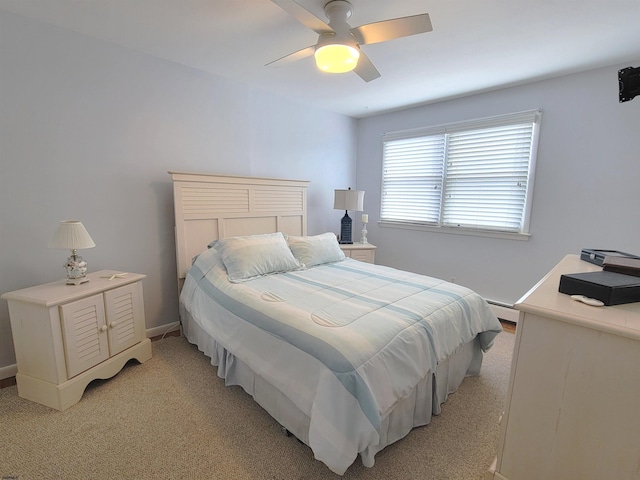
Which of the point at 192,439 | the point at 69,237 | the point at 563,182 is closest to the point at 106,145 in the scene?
the point at 69,237

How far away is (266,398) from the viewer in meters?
1.69

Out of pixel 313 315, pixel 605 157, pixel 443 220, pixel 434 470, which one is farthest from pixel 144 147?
pixel 605 157

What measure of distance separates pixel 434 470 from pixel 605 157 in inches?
115

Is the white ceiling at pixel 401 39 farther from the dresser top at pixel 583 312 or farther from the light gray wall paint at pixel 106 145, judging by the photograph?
the dresser top at pixel 583 312

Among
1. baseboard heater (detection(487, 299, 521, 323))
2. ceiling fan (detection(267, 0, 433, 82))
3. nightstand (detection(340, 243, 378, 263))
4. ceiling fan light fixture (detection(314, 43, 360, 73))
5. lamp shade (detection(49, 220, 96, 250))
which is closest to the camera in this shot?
ceiling fan (detection(267, 0, 433, 82))

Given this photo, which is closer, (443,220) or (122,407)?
(122,407)

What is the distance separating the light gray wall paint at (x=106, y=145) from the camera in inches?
78.0

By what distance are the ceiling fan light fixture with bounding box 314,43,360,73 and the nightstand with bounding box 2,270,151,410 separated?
205 cm

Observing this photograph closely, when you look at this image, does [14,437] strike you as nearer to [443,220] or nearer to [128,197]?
[128,197]

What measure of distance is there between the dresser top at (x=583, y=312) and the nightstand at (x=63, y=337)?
238cm

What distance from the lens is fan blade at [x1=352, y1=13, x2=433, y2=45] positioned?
1426 millimetres

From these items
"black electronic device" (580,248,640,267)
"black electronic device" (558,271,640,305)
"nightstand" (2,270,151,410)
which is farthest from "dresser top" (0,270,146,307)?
"black electronic device" (580,248,640,267)

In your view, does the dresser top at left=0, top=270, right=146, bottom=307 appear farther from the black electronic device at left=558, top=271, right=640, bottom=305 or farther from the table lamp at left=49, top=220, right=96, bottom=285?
the black electronic device at left=558, top=271, right=640, bottom=305

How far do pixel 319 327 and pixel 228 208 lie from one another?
1.89 metres
